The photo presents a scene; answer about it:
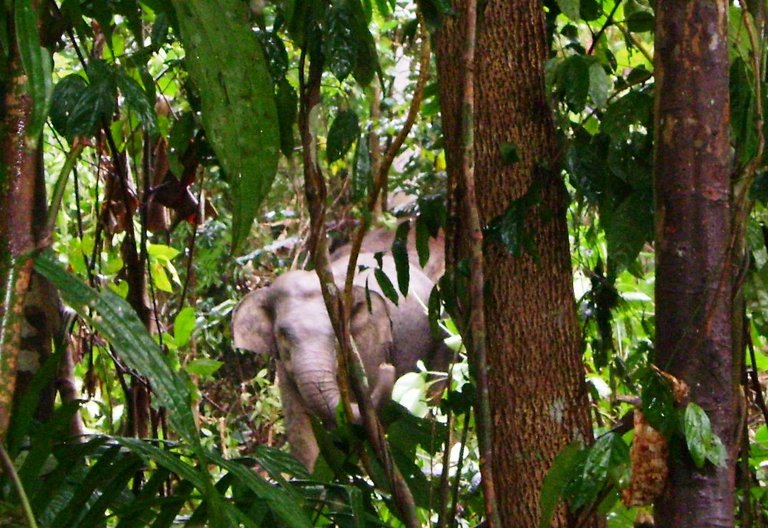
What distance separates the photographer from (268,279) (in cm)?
497

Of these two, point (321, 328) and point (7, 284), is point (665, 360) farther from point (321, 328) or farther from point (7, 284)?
point (321, 328)

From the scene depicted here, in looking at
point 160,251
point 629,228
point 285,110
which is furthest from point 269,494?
point 160,251

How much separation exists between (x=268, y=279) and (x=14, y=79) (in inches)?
176

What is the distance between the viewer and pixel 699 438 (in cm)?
82

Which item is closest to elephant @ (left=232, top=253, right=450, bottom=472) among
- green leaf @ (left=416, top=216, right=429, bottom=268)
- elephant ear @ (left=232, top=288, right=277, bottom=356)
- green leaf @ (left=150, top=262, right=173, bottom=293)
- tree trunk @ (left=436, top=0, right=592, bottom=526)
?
elephant ear @ (left=232, top=288, right=277, bottom=356)

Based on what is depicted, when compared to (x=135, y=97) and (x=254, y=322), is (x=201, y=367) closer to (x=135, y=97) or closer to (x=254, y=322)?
(x=135, y=97)

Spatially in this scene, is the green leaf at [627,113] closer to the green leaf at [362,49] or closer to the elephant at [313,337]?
the green leaf at [362,49]

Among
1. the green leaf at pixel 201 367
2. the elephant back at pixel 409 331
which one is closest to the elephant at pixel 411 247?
the elephant back at pixel 409 331

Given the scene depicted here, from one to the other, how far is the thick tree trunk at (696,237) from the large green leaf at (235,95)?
0.47 meters

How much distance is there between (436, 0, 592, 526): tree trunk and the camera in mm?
1150

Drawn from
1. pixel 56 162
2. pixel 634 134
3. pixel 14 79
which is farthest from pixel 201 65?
pixel 56 162

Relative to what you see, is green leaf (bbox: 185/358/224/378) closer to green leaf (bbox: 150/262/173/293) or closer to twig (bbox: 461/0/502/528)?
green leaf (bbox: 150/262/173/293)

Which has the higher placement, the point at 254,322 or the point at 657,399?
the point at 657,399

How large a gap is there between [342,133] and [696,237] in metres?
0.39
